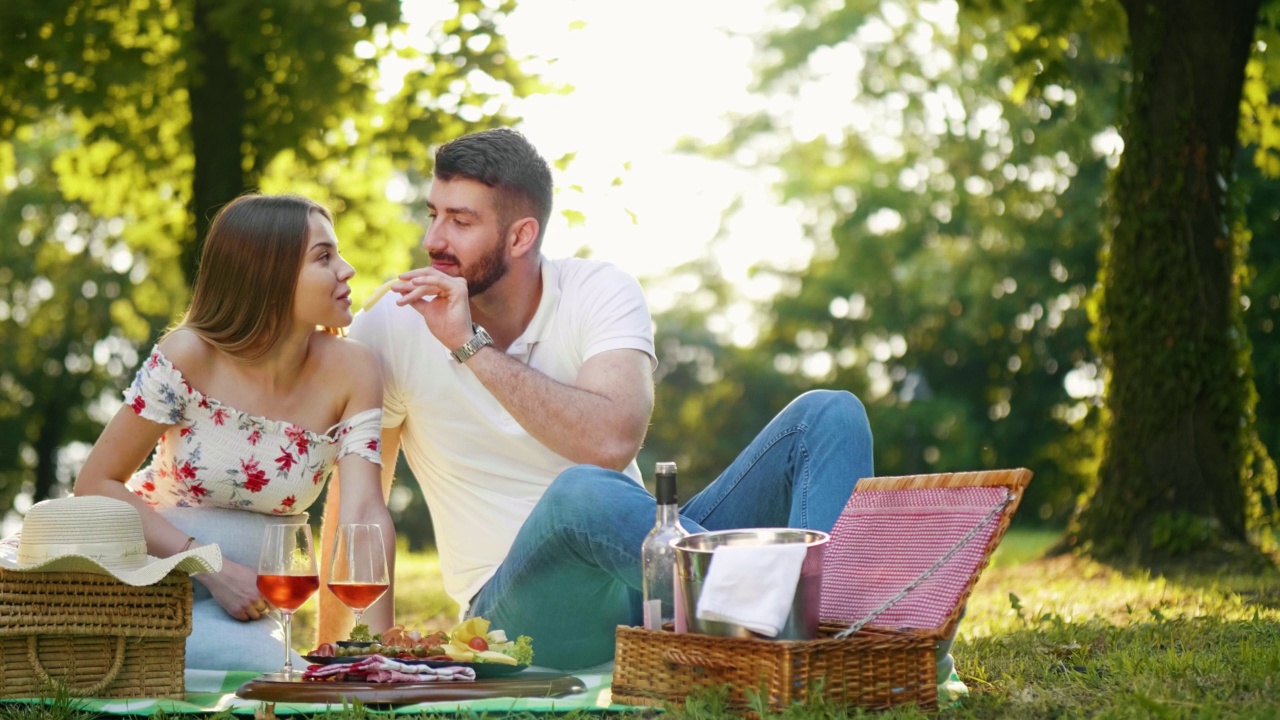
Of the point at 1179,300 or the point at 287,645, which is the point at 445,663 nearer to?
the point at 287,645

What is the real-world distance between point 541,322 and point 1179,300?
4.42 m

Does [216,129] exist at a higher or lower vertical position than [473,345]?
higher

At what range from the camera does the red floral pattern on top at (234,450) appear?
3912mm

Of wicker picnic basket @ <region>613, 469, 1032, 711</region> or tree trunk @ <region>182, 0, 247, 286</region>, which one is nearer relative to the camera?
wicker picnic basket @ <region>613, 469, 1032, 711</region>

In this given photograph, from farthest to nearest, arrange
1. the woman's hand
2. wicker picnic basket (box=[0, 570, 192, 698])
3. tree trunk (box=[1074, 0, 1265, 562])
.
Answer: tree trunk (box=[1074, 0, 1265, 562])
the woman's hand
wicker picnic basket (box=[0, 570, 192, 698])

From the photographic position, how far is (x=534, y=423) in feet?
12.9

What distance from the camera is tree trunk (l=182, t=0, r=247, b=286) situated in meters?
9.51

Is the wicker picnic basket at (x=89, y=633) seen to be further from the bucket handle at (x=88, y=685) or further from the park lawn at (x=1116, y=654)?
the park lawn at (x=1116, y=654)

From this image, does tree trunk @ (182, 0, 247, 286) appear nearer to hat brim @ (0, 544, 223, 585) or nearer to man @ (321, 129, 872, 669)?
man @ (321, 129, 872, 669)

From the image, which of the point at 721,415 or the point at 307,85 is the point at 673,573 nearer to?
the point at 307,85

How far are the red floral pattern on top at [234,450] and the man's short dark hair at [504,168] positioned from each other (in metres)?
0.82

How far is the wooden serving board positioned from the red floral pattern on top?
0.97 metres

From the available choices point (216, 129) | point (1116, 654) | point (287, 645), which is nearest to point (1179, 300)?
point (1116, 654)

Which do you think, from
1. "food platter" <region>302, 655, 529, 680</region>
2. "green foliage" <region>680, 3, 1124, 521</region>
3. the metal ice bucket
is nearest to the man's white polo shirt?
"food platter" <region>302, 655, 529, 680</region>
